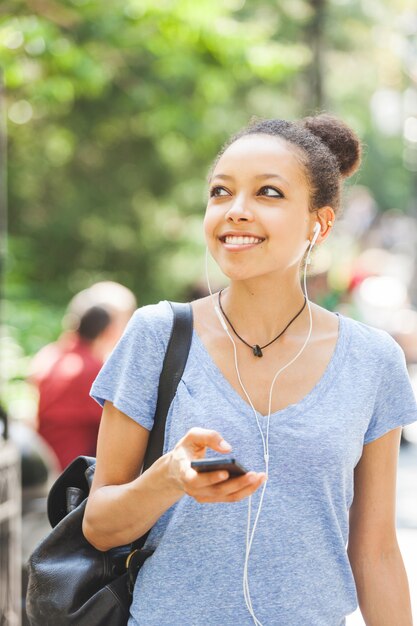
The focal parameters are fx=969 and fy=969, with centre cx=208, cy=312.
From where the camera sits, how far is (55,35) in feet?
Answer: 23.1

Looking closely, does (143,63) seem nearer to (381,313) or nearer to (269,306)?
(381,313)

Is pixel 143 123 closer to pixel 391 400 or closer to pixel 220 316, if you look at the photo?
pixel 220 316

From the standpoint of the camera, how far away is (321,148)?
7.89 feet

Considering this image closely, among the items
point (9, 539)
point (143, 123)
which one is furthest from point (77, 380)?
point (143, 123)

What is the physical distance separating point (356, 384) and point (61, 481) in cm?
73

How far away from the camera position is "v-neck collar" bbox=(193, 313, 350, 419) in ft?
6.96

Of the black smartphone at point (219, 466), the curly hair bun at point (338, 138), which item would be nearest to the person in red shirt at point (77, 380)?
the curly hair bun at point (338, 138)

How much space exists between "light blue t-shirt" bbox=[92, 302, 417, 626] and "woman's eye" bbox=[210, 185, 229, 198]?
12.6 inches

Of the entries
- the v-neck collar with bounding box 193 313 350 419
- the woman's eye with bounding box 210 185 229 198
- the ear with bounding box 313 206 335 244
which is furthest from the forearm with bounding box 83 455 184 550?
the ear with bounding box 313 206 335 244

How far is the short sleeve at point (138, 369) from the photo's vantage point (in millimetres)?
2088

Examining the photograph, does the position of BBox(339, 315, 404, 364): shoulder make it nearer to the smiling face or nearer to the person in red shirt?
the smiling face

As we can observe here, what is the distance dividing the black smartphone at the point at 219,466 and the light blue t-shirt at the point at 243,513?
303mm

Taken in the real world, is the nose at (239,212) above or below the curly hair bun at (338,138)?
below

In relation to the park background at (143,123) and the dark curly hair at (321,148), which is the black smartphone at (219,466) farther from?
the park background at (143,123)
